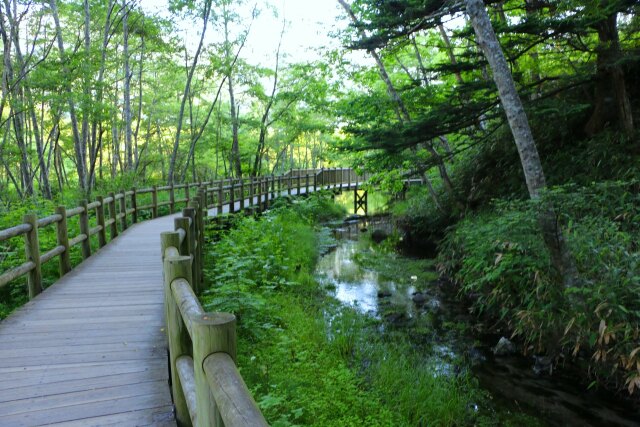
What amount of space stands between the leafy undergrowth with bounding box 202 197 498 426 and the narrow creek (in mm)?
462

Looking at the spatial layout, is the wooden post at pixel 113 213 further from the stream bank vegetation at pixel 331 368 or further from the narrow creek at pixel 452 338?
the narrow creek at pixel 452 338

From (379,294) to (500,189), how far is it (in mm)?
3844

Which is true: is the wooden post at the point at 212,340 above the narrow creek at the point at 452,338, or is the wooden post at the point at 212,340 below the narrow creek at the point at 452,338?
above

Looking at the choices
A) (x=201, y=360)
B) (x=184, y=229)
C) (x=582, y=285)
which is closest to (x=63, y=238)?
(x=184, y=229)

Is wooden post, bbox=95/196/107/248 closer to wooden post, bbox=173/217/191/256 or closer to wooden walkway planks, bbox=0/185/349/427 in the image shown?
wooden walkway planks, bbox=0/185/349/427

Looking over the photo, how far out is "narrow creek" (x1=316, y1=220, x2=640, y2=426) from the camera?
504 cm

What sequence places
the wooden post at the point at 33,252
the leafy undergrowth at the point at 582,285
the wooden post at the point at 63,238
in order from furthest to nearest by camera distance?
the wooden post at the point at 63,238, the wooden post at the point at 33,252, the leafy undergrowth at the point at 582,285

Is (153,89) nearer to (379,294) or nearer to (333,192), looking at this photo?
(333,192)

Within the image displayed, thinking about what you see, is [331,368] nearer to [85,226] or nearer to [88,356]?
[88,356]

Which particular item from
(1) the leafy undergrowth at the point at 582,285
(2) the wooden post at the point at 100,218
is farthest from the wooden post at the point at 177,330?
(2) the wooden post at the point at 100,218

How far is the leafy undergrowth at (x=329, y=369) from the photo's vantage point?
170 inches

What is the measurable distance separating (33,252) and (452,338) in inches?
251

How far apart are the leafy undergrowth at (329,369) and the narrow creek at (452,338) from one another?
46 centimetres

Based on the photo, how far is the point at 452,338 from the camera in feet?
23.7
